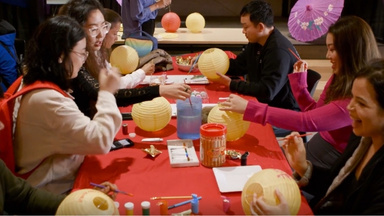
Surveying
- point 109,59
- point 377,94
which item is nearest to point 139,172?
point 377,94

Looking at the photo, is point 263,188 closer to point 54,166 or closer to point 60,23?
point 54,166

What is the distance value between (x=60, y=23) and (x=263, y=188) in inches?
41.3

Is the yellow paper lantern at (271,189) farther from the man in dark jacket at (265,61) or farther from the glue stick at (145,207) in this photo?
the man in dark jacket at (265,61)

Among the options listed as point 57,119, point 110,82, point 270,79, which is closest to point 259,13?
point 270,79

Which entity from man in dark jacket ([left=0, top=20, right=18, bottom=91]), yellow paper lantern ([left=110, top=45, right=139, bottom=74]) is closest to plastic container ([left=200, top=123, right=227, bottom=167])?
yellow paper lantern ([left=110, top=45, right=139, bottom=74])

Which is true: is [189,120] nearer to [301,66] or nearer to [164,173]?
[164,173]

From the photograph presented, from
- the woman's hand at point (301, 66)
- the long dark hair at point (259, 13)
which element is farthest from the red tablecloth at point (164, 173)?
the long dark hair at point (259, 13)

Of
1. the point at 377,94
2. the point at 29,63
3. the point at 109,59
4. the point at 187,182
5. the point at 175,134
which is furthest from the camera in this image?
the point at 109,59

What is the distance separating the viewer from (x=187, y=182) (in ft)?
5.17

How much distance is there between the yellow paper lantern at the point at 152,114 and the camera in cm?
192

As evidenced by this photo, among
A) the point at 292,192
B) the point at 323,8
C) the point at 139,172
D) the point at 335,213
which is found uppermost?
the point at 323,8

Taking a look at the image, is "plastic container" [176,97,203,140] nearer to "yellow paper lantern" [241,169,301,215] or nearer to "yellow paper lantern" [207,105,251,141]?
"yellow paper lantern" [207,105,251,141]

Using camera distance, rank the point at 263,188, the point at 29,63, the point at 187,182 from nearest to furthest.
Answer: the point at 263,188
the point at 187,182
the point at 29,63

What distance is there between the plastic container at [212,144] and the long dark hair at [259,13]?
1293 mm
